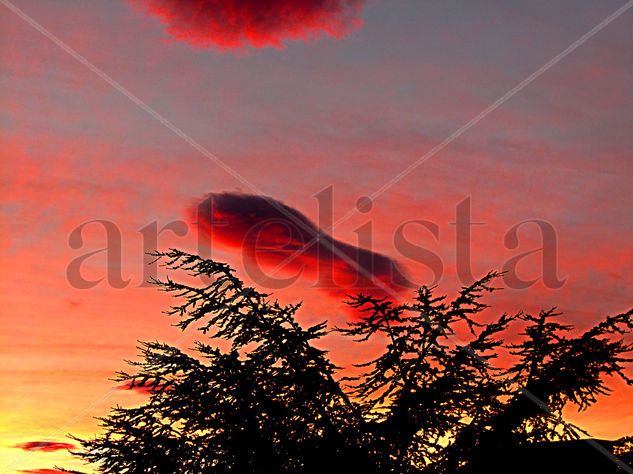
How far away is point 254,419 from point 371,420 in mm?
1612

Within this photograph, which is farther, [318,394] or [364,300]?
[364,300]

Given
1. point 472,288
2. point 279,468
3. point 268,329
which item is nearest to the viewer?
point 279,468

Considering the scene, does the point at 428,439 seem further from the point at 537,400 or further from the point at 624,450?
the point at 624,450

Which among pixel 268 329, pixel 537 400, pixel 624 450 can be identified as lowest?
pixel 624 450

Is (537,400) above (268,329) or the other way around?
the other way around

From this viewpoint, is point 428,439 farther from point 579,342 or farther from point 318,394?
point 579,342

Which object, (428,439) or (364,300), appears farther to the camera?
(364,300)

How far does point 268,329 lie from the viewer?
38.6 ft

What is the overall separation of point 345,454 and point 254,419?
1.29 m

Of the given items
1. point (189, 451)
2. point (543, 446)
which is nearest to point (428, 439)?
point (543, 446)

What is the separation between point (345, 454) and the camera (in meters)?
11.2

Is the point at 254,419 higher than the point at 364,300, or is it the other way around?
the point at 364,300

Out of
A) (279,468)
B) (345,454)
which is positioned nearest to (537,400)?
(345,454)

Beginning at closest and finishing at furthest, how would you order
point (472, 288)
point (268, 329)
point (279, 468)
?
point (279, 468)
point (268, 329)
point (472, 288)
